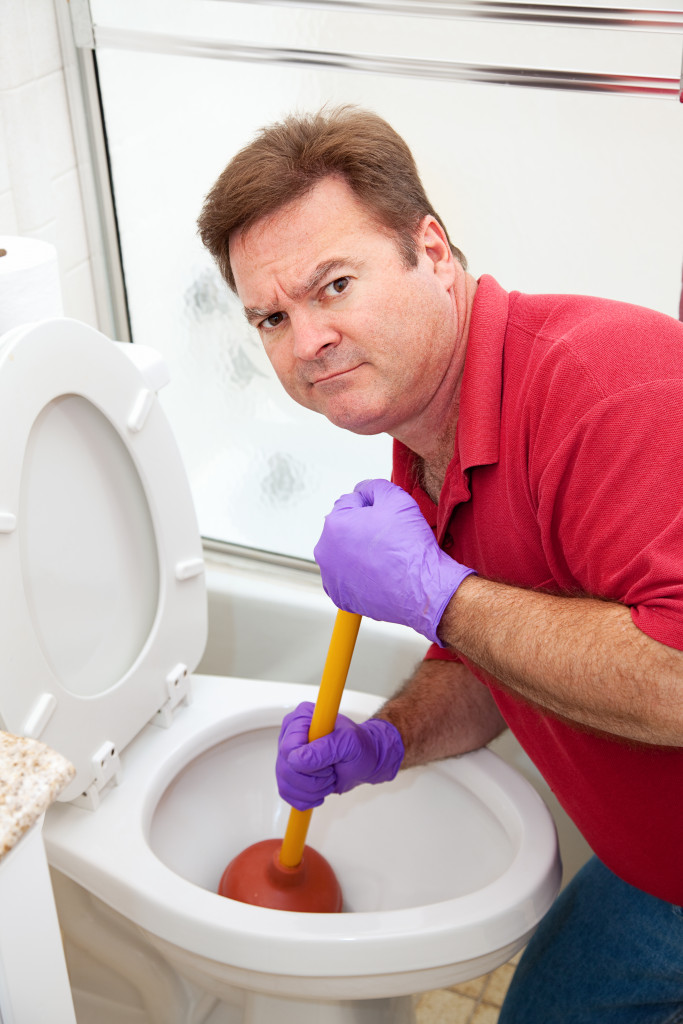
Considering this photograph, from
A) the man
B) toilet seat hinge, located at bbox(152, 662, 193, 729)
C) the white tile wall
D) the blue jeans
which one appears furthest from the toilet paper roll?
the blue jeans

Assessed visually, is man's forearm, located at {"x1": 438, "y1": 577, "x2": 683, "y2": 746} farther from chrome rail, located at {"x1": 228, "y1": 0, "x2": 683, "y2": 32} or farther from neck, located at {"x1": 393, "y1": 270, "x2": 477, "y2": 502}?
chrome rail, located at {"x1": 228, "y1": 0, "x2": 683, "y2": 32}

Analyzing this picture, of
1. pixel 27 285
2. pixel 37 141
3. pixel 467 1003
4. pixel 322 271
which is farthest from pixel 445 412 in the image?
pixel 467 1003

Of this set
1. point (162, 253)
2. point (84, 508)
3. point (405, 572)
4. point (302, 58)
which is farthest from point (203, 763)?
point (302, 58)

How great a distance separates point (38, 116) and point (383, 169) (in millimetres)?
702

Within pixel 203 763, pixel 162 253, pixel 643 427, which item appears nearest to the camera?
pixel 643 427

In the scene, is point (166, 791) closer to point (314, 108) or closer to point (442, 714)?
point (442, 714)

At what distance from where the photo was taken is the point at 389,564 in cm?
82

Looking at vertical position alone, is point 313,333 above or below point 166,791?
above

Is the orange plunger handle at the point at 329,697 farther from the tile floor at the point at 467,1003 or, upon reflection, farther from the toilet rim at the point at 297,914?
the tile floor at the point at 467,1003

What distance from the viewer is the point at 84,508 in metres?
1.00

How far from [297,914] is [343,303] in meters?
0.55

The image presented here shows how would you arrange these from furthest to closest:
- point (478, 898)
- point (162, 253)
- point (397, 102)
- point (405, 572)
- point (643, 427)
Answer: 1. point (162, 253)
2. point (397, 102)
3. point (478, 898)
4. point (405, 572)
5. point (643, 427)

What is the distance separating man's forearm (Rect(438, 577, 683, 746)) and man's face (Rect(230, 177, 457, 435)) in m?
0.20

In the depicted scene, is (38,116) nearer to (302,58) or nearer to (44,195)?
(44,195)
